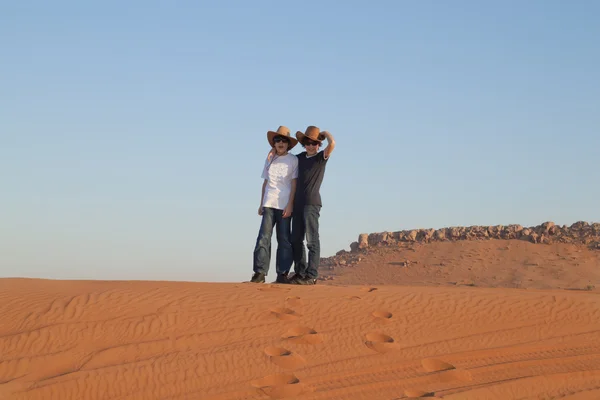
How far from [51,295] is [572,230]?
1806 centimetres

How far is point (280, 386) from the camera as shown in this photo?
15.7 ft

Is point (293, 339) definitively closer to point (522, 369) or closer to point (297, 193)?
point (522, 369)

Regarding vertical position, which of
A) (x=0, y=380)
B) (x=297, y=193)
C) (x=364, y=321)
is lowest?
(x=0, y=380)

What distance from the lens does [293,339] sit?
221 inches

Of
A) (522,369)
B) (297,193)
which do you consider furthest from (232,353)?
(297,193)

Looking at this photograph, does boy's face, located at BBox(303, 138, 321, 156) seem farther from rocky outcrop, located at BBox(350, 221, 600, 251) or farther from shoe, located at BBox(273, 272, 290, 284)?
rocky outcrop, located at BBox(350, 221, 600, 251)

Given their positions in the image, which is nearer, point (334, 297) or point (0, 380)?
point (0, 380)

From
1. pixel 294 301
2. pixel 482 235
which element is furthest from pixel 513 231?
pixel 294 301

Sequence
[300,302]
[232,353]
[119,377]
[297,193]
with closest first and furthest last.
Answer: [119,377] → [232,353] → [300,302] → [297,193]

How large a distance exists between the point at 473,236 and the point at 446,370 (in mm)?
18075

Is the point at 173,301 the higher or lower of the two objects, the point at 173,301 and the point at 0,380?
the higher

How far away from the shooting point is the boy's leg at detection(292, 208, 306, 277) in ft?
26.0

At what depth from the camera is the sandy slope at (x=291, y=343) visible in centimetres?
482

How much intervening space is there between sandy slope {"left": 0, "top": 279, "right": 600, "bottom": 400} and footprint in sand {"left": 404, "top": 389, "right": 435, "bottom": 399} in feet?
0.07
